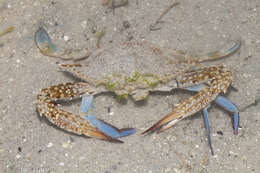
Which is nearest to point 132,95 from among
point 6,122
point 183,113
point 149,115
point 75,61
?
point 149,115

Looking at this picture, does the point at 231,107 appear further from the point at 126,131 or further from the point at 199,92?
the point at 126,131

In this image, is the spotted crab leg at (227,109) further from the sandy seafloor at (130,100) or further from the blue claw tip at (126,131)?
the blue claw tip at (126,131)

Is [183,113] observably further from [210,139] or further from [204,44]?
[204,44]

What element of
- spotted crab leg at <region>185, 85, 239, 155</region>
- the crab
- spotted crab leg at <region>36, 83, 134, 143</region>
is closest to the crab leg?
the crab

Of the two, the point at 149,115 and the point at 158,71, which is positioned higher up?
the point at 158,71

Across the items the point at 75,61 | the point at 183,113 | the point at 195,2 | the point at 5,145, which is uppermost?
the point at 195,2

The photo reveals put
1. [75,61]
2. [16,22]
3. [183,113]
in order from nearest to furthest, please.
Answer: [183,113], [75,61], [16,22]

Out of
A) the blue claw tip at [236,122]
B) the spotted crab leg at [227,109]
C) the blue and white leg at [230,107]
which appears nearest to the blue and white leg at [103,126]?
the spotted crab leg at [227,109]

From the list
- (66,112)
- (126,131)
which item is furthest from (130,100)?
(66,112)
